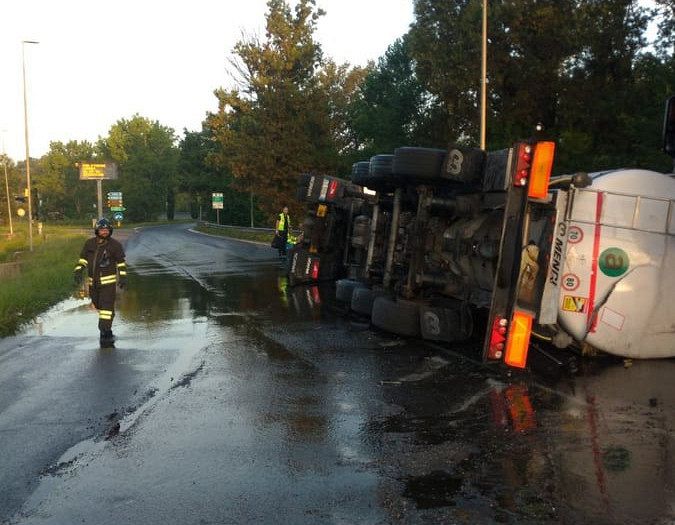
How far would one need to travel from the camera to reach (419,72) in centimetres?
2898

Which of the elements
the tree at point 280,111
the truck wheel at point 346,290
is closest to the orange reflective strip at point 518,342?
the truck wheel at point 346,290

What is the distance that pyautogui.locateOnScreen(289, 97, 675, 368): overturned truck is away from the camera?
6.36 meters

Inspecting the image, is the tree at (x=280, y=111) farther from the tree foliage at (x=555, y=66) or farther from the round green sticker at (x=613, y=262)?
the round green sticker at (x=613, y=262)

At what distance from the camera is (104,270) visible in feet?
29.0

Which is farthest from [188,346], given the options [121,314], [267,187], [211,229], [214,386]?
[211,229]

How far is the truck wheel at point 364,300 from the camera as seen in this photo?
996cm

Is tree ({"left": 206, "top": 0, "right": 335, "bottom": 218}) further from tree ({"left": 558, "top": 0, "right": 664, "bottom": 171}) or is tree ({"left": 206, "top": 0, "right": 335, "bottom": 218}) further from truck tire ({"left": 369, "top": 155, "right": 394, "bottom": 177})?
truck tire ({"left": 369, "top": 155, "right": 394, "bottom": 177})

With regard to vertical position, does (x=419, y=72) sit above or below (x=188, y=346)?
above

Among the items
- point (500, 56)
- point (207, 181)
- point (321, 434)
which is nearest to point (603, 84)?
point (500, 56)

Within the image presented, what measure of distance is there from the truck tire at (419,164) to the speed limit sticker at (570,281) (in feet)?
7.46

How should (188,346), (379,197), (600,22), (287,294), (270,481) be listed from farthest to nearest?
(600,22) → (287,294) → (379,197) → (188,346) → (270,481)

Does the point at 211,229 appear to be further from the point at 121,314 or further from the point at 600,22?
the point at 121,314

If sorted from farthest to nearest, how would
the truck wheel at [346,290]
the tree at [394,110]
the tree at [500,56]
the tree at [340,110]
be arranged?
the tree at [340,110] < the tree at [394,110] < the tree at [500,56] < the truck wheel at [346,290]

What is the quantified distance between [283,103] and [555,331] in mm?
32312
